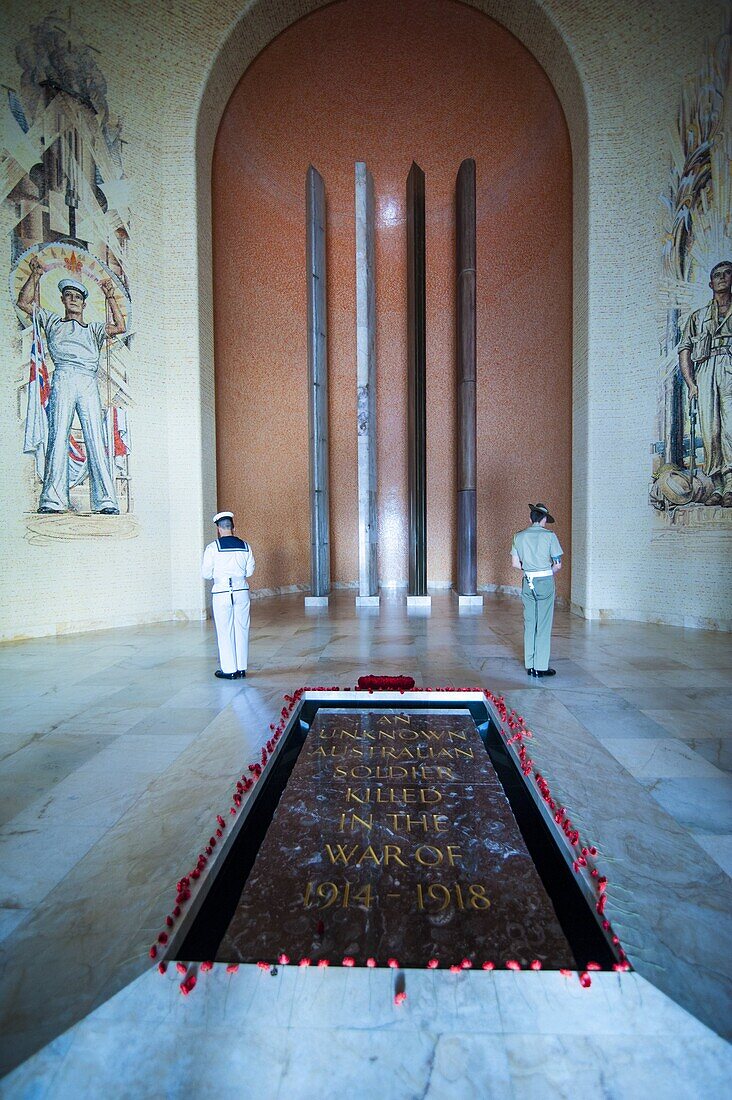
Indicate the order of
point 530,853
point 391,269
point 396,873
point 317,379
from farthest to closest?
point 391,269 < point 317,379 < point 530,853 < point 396,873

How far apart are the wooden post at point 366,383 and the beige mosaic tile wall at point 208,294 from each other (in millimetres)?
3020

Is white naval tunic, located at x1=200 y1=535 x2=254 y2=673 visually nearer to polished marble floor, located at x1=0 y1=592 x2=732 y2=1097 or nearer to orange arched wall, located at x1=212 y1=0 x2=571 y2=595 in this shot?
polished marble floor, located at x1=0 y1=592 x2=732 y2=1097

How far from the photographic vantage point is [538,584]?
6.14 m

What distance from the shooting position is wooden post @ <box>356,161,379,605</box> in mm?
11336

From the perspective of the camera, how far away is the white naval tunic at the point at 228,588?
610 cm

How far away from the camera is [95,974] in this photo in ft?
7.02

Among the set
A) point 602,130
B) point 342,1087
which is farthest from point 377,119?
point 342,1087

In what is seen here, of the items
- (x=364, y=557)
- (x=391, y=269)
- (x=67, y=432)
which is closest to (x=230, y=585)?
(x=67, y=432)

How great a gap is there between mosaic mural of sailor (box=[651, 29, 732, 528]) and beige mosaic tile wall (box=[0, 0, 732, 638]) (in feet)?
0.87

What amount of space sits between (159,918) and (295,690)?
10.7 feet

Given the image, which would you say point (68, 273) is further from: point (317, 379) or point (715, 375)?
point (715, 375)

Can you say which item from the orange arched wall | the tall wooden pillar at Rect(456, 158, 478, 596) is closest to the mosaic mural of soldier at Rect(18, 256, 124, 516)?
the orange arched wall

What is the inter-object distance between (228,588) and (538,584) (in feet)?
11.1

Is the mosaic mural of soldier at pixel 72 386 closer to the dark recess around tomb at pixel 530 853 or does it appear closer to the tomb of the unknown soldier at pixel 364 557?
the tomb of the unknown soldier at pixel 364 557
